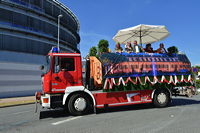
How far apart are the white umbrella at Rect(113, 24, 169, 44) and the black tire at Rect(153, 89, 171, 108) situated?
3386 mm

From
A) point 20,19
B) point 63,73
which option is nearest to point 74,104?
point 63,73

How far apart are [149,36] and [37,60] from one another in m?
19.6

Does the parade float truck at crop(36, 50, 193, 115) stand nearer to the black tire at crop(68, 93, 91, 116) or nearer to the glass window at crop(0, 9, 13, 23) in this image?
the black tire at crop(68, 93, 91, 116)

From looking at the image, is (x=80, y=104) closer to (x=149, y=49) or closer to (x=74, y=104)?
(x=74, y=104)

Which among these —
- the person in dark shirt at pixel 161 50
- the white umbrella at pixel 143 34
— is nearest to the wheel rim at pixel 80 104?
the white umbrella at pixel 143 34

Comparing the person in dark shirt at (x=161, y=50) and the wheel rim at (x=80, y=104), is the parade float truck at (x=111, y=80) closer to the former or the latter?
the wheel rim at (x=80, y=104)

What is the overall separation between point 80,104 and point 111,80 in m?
1.86

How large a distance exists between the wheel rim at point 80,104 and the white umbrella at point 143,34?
15.4 feet

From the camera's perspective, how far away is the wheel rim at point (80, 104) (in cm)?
705

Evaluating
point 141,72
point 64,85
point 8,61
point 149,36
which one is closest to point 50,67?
point 64,85

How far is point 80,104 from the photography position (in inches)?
278

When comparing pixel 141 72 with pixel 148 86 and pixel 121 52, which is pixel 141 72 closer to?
pixel 148 86

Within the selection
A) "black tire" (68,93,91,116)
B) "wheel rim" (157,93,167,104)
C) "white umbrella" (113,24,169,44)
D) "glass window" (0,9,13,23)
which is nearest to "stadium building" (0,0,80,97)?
"glass window" (0,9,13,23)

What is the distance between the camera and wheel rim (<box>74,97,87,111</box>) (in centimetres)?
705
